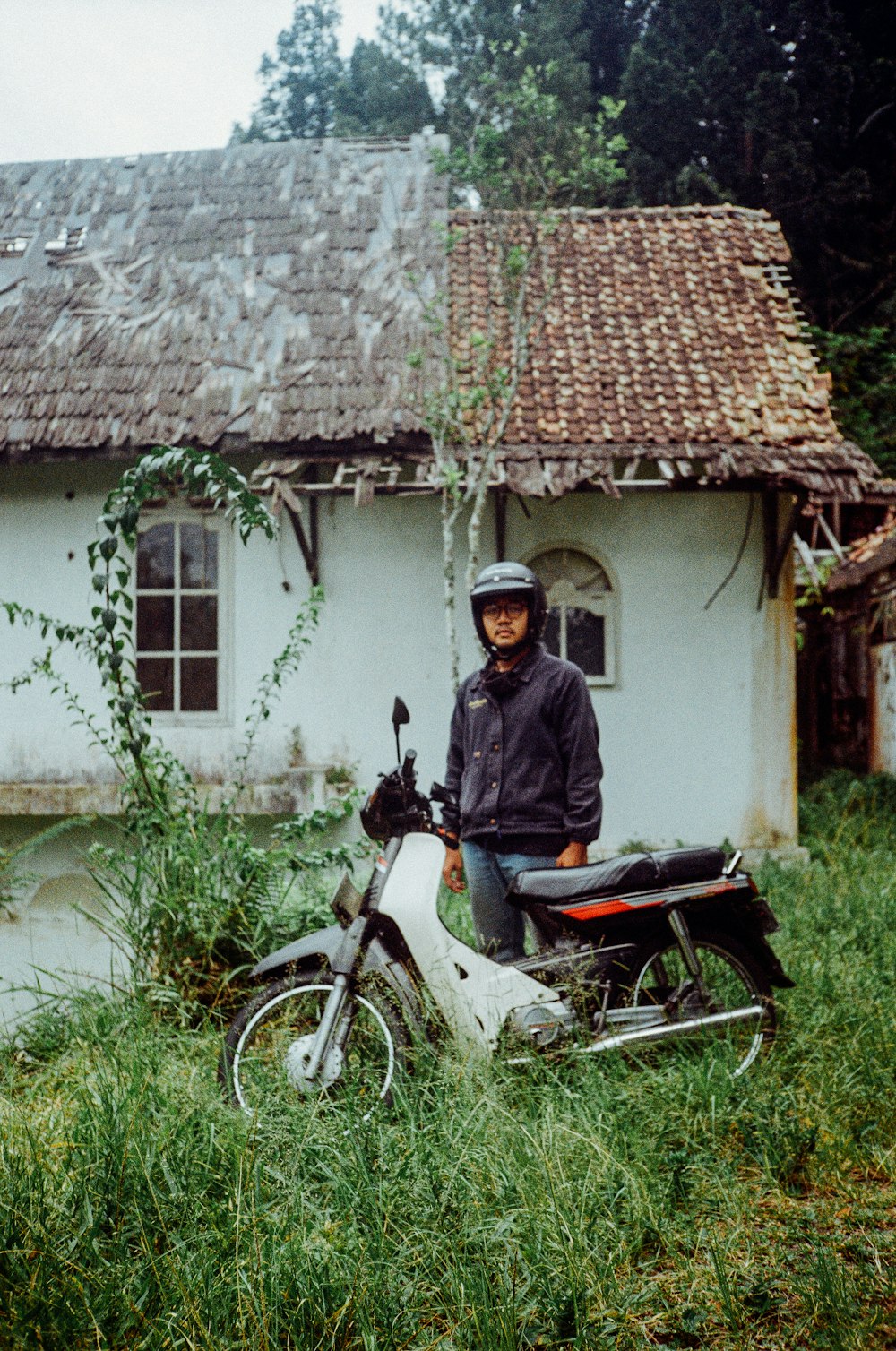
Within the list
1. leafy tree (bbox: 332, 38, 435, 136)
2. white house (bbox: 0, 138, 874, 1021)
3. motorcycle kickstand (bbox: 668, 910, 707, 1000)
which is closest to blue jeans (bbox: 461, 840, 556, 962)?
motorcycle kickstand (bbox: 668, 910, 707, 1000)

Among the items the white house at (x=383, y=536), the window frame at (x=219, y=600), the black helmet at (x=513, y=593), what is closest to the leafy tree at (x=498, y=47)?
the white house at (x=383, y=536)

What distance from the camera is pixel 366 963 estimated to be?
381 centimetres

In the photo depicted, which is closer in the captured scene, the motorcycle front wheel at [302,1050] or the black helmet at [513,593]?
the motorcycle front wheel at [302,1050]

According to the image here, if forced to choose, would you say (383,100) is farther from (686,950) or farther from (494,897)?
(686,950)

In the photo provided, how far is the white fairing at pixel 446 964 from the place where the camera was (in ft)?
12.8

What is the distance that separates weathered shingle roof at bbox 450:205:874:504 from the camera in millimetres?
9086

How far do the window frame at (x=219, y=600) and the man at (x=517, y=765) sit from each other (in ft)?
18.4

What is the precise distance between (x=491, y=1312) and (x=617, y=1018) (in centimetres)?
170

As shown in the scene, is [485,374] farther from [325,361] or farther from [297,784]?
[297,784]

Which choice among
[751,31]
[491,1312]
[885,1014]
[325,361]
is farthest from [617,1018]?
[751,31]

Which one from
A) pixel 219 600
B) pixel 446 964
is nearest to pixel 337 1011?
pixel 446 964

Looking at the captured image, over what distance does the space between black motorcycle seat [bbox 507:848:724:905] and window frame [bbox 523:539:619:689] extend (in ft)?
17.8

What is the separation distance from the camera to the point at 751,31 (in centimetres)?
1914

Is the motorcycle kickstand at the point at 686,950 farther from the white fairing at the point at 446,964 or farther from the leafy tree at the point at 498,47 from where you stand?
the leafy tree at the point at 498,47
